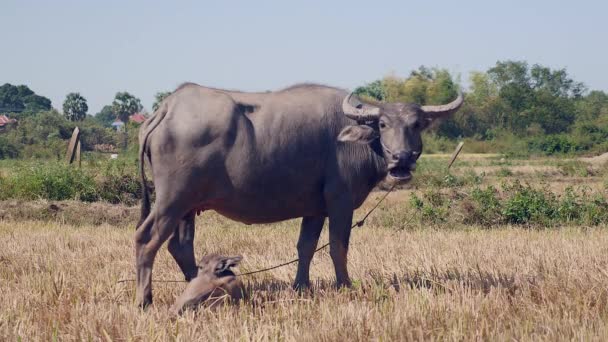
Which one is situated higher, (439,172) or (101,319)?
(101,319)

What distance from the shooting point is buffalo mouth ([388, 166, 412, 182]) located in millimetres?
5965

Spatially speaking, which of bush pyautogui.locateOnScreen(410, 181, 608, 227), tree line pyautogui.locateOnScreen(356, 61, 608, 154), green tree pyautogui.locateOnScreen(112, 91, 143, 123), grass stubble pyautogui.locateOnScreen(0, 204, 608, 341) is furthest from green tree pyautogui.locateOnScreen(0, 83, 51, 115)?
grass stubble pyautogui.locateOnScreen(0, 204, 608, 341)

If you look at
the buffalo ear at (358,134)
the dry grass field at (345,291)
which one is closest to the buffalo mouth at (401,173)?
the buffalo ear at (358,134)

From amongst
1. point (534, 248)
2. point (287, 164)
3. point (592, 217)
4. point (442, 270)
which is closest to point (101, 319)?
point (287, 164)

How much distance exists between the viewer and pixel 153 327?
4.49m

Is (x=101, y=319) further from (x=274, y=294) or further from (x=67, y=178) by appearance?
(x=67, y=178)

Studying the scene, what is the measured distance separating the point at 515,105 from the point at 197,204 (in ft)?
163

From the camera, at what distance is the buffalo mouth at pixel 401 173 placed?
19.6ft

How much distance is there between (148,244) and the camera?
5809mm

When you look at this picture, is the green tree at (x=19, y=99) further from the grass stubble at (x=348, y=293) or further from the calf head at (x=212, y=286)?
the calf head at (x=212, y=286)

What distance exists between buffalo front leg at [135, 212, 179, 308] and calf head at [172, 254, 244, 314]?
0.37 meters

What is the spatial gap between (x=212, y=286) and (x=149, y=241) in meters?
0.65

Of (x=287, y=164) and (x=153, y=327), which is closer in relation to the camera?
(x=153, y=327)

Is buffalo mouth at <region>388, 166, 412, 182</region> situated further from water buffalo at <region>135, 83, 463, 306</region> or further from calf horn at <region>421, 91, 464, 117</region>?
calf horn at <region>421, 91, 464, 117</region>
